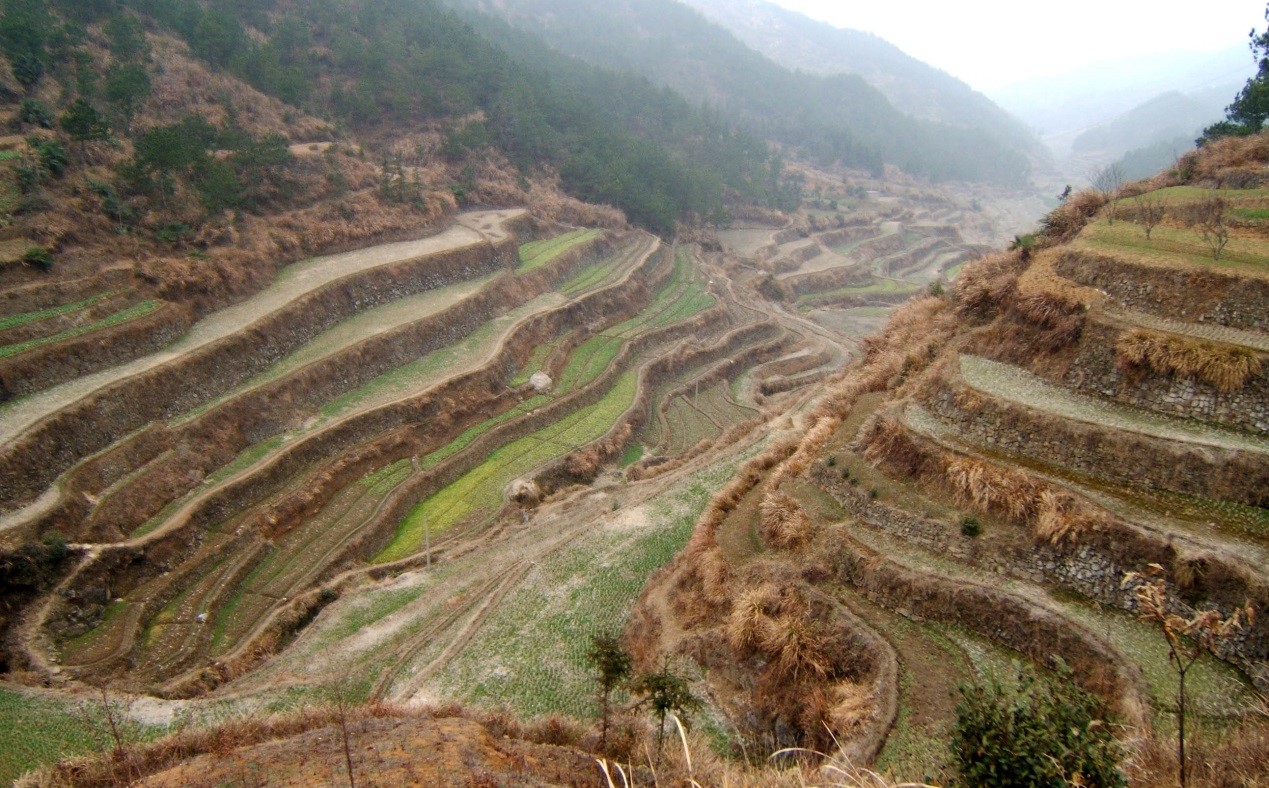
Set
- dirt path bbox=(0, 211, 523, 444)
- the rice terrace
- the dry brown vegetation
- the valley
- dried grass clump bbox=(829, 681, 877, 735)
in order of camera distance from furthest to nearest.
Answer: the dry brown vegetation
dirt path bbox=(0, 211, 523, 444)
the valley
dried grass clump bbox=(829, 681, 877, 735)
the rice terrace

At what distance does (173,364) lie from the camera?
2859 cm

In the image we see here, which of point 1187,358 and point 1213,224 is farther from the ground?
point 1213,224

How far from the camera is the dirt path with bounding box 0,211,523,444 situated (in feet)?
81.0

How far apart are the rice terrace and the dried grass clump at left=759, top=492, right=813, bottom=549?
0.12 m

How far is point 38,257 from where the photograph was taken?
2845 centimetres

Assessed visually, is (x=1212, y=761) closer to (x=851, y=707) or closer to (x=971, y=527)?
(x=851, y=707)

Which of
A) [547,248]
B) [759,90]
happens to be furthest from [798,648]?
[759,90]

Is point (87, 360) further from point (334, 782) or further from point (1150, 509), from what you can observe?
point (1150, 509)

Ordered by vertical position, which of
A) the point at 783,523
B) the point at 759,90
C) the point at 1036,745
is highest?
the point at 759,90

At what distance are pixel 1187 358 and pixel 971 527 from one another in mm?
6458

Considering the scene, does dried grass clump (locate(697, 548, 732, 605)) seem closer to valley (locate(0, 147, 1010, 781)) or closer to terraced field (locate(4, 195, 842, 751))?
valley (locate(0, 147, 1010, 781))

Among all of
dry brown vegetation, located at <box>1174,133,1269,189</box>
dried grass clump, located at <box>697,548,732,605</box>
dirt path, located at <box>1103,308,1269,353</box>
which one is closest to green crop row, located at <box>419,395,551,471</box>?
dried grass clump, located at <box>697,548,732,605</box>

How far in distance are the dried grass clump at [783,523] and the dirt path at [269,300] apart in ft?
76.9

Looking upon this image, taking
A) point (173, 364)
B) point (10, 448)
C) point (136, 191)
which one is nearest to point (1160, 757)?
point (10, 448)
